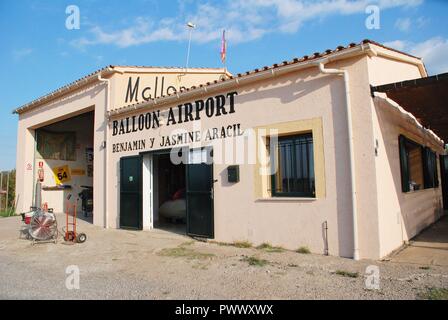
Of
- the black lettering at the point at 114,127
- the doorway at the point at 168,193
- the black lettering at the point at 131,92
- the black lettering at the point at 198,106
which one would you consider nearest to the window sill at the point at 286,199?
the doorway at the point at 168,193

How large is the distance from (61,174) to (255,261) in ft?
40.2

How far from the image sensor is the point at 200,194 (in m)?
7.59

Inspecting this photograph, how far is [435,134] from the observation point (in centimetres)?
1121

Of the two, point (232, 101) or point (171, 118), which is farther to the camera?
point (171, 118)

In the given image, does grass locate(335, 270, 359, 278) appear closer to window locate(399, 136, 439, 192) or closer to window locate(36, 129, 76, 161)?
window locate(399, 136, 439, 192)

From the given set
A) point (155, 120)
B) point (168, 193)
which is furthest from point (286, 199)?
point (168, 193)

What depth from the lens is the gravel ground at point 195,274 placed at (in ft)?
13.5

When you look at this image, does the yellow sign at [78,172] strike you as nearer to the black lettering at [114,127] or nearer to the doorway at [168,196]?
the doorway at [168,196]

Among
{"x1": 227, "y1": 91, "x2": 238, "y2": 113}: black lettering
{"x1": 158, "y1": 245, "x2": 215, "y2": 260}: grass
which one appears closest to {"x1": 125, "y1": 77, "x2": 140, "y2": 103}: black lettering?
{"x1": 227, "y1": 91, "x2": 238, "y2": 113}: black lettering

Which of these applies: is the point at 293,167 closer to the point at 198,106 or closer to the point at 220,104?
the point at 220,104

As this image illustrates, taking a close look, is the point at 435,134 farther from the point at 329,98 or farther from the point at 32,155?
the point at 32,155

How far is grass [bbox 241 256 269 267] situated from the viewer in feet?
17.6

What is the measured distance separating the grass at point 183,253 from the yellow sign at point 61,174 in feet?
33.3

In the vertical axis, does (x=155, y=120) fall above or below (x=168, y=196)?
above
